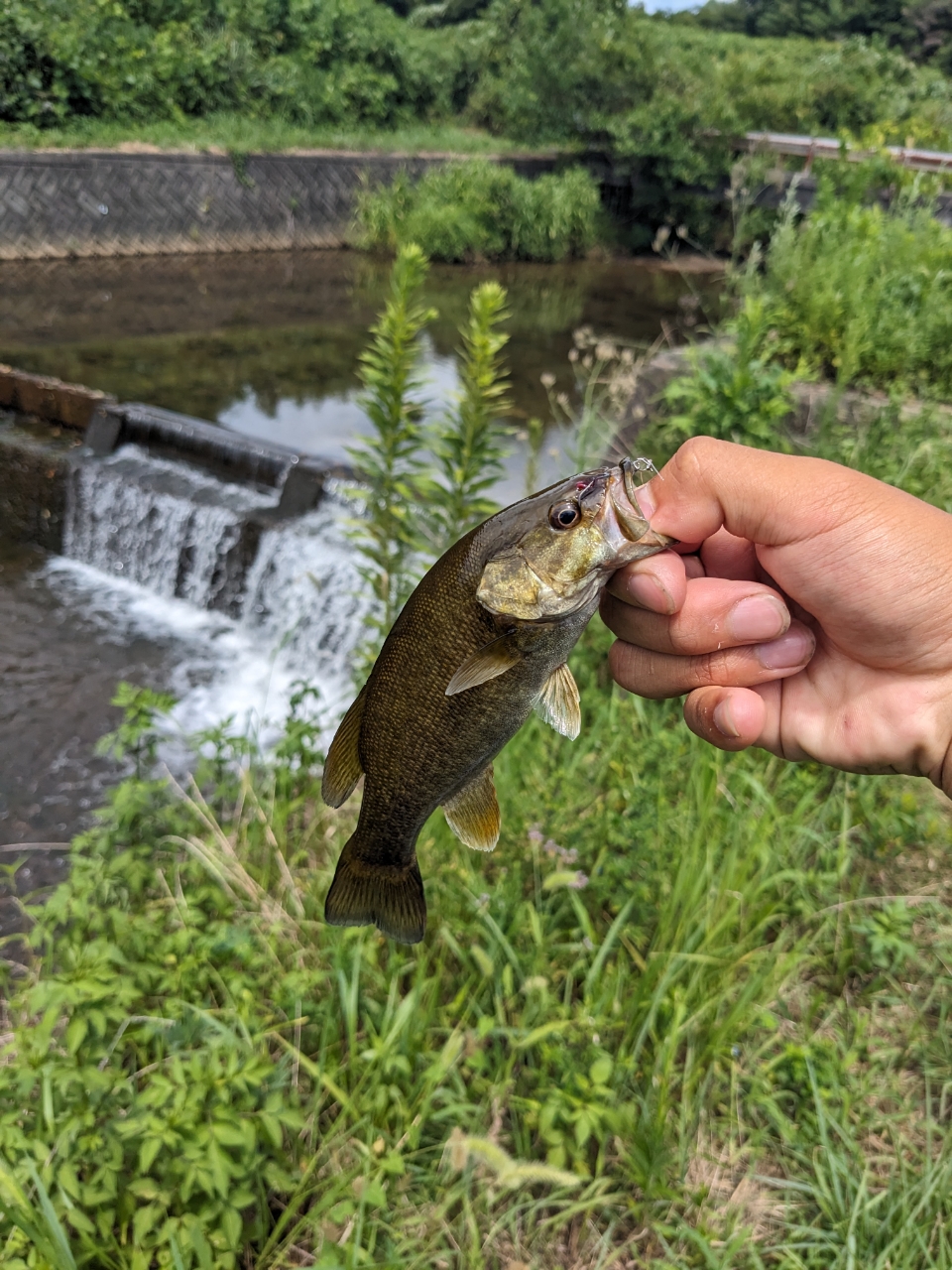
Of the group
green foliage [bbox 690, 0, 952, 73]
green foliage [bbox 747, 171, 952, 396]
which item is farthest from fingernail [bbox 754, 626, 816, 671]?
green foliage [bbox 690, 0, 952, 73]

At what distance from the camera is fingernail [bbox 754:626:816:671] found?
1948mm

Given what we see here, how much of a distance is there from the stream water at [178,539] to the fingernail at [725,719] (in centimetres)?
237

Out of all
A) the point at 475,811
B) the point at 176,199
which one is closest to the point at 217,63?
the point at 176,199

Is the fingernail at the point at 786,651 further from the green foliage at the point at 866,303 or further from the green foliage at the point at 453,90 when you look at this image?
the green foliage at the point at 453,90

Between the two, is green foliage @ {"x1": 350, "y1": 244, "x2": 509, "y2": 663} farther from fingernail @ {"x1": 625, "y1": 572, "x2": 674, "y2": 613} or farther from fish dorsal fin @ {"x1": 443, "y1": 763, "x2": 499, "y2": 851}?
fish dorsal fin @ {"x1": 443, "y1": 763, "x2": 499, "y2": 851}

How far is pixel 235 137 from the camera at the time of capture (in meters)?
16.6

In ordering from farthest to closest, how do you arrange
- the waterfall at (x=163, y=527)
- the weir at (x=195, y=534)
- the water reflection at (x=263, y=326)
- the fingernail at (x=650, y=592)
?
the water reflection at (x=263, y=326)
the waterfall at (x=163, y=527)
the weir at (x=195, y=534)
the fingernail at (x=650, y=592)

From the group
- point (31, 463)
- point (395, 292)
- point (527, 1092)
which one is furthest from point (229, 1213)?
point (31, 463)

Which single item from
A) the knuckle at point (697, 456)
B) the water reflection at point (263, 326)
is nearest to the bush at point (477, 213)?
the water reflection at point (263, 326)

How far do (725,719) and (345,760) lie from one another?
0.89 meters

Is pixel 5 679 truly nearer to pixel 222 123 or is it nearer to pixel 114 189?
pixel 114 189

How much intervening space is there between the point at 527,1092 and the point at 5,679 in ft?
16.3

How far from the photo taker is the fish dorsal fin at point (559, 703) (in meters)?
Answer: 1.51

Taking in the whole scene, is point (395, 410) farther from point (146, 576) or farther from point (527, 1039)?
point (146, 576)
